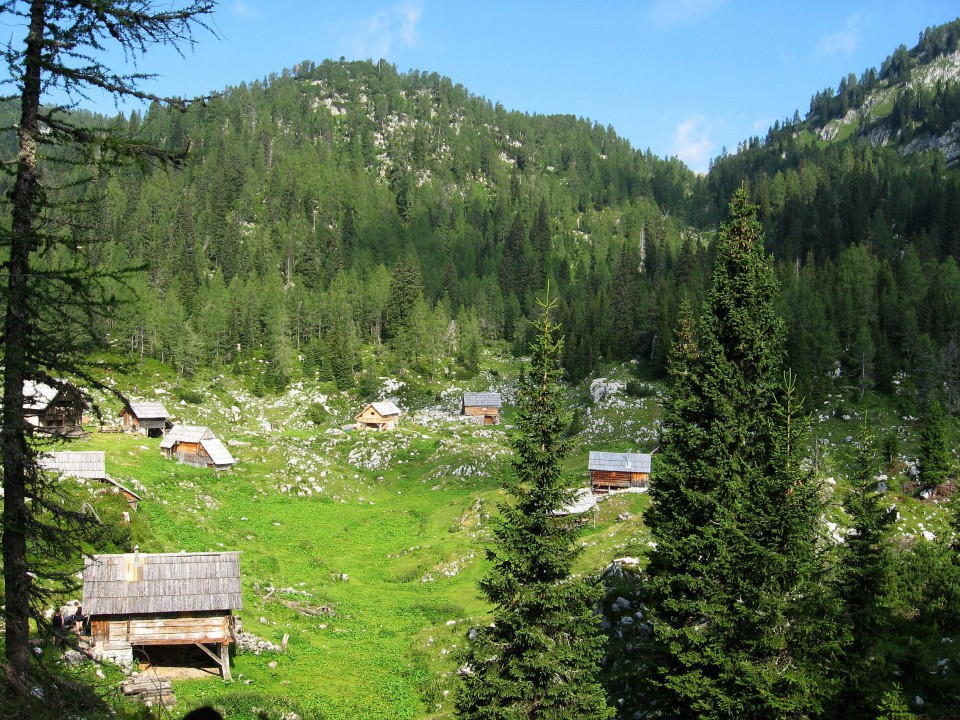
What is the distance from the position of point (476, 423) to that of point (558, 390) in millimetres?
78561

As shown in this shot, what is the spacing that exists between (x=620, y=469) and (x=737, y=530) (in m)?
40.3

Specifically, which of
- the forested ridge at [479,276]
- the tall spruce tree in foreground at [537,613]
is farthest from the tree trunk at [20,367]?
the forested ridge at [479,276]

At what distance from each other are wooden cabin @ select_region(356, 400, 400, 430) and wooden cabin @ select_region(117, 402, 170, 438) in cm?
2638

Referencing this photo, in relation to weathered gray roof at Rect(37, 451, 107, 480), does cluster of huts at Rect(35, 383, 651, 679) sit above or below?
below

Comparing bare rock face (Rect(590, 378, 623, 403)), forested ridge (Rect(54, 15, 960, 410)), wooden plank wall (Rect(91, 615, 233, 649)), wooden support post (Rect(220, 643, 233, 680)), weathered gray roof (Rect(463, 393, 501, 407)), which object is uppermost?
forested ridge (Rect(54, 15, 960, 410))

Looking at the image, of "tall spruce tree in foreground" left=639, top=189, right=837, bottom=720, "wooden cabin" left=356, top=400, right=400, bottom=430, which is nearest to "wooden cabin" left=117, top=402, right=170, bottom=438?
"wooden cabin" left=356, top=400, right=400, bottom=430

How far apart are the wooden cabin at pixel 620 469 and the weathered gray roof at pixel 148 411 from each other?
179 ft

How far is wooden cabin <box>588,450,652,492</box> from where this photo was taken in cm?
5866

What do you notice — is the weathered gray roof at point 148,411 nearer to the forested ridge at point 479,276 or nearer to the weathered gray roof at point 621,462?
the forested ridge at point 479,276

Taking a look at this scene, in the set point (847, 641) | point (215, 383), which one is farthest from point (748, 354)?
point (215, 383)

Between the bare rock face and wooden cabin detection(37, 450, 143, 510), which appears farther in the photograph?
the bare rock face

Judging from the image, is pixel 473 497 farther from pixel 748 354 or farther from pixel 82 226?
pixel 82 226

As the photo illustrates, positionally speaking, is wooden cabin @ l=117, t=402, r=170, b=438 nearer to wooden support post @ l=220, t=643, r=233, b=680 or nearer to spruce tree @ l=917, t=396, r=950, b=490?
wooden support post @ l=220, t=643, r=233, b=680

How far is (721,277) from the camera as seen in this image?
75.1 feet
